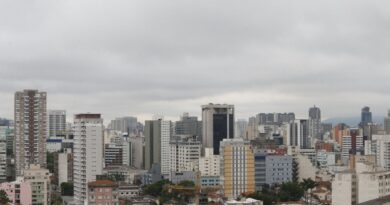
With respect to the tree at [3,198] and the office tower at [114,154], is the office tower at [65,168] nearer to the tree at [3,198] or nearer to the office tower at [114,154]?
the tree at [3,198]

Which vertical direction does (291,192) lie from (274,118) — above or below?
below

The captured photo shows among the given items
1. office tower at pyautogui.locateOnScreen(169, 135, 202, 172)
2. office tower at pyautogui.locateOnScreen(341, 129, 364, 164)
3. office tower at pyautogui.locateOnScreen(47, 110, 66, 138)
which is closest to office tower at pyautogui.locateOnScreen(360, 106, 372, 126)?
office tower at pyautogui.locateOnScreen(341, 129, 364, 164)

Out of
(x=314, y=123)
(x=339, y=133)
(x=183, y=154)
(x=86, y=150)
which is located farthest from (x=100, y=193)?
(x=314, y=123)

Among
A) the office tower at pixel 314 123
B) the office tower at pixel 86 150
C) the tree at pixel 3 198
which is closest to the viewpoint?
the tree at pixel 3 198

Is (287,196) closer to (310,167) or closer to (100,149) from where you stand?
(100,149)

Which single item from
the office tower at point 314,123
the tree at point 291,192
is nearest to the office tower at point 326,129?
the office tower at point 314,123

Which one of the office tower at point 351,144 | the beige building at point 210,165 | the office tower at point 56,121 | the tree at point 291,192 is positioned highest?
the office tower at point 56,121

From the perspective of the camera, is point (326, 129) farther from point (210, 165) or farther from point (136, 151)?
point (210, 165)
